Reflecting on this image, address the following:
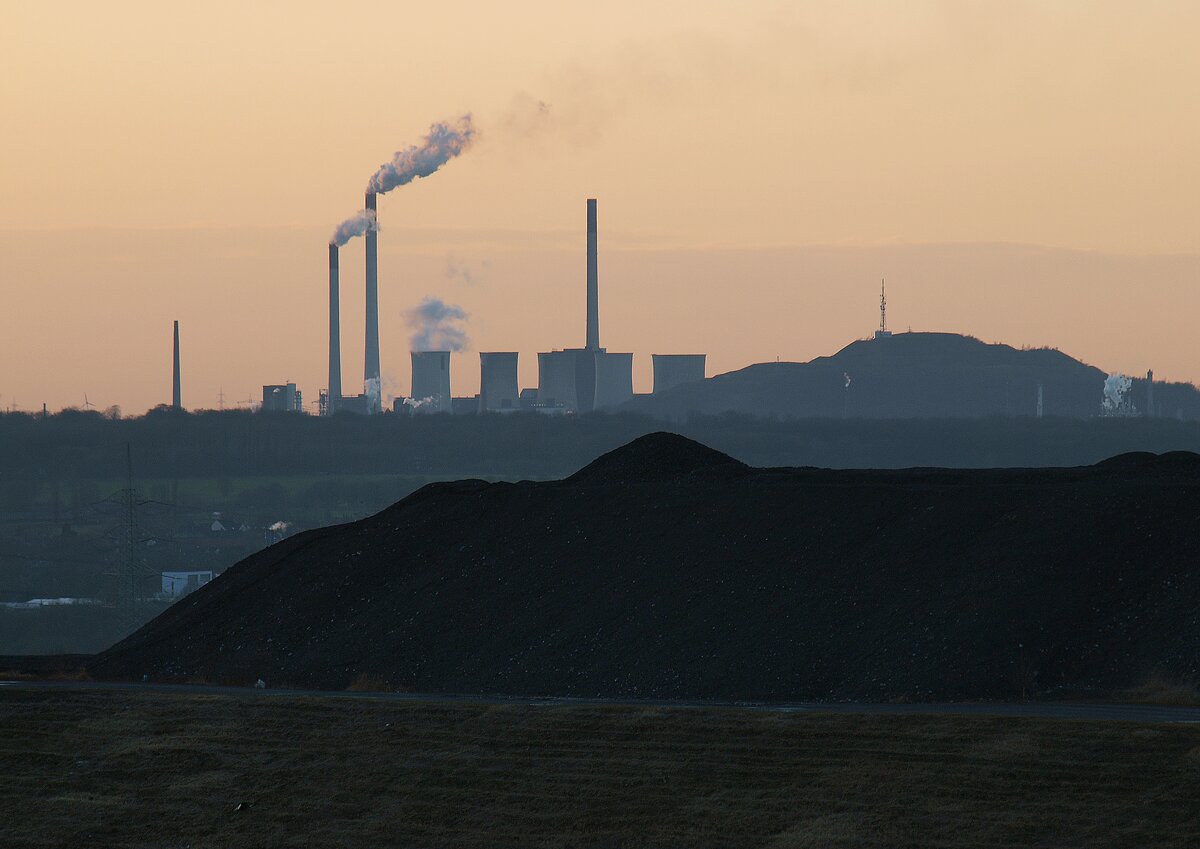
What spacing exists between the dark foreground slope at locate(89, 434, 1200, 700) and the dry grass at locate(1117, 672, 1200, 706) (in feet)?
1.49

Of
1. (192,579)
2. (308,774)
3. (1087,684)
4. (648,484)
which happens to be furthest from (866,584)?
(192,579)

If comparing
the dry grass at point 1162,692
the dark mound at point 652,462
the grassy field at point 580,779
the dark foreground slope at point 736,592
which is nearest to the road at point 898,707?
the grassy field at point 580,779

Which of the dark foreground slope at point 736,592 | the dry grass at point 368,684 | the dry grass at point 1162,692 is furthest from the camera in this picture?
the dry grass at point 368,684

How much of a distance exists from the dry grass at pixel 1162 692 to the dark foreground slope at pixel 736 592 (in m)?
0.45

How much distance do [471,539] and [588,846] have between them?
2654 cm

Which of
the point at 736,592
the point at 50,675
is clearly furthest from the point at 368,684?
the point at 736,592

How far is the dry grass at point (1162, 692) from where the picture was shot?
3416 centimetres

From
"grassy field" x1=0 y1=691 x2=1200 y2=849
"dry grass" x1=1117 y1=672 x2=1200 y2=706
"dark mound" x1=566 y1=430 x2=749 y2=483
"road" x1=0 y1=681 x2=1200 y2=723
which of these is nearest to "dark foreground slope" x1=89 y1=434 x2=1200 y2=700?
"dry grass" x1=1117 y1=672 x2=1200 y2=706

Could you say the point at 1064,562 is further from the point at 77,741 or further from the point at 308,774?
the point at 77,741

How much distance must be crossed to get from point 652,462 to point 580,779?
31.2 m

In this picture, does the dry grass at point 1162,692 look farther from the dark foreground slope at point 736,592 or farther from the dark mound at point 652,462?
the dark mound at point 652,462

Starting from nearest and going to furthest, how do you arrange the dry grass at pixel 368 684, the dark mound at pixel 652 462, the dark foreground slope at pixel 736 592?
the dark foreground slope at pixel 736 592
the dry grass at pixel 368 684
the dark mound at pixel 652 462

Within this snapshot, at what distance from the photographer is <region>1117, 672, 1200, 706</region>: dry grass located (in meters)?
34.2

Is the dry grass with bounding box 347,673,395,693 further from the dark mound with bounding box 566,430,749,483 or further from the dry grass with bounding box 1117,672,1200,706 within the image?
the dry grass with bounding box 1117,672,1200,706
